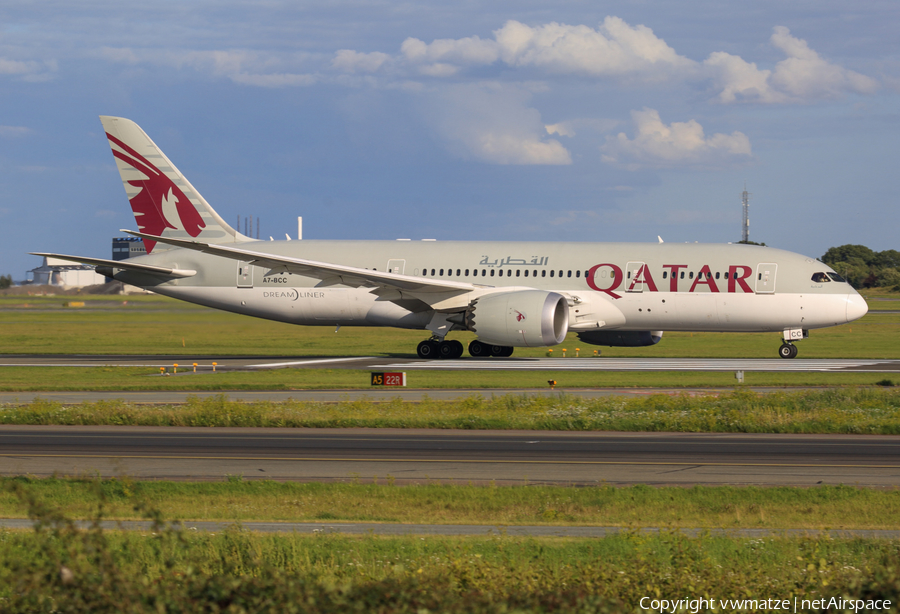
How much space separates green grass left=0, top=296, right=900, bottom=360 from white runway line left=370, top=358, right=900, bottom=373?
4.21 metres

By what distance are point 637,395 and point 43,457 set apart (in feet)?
53.2

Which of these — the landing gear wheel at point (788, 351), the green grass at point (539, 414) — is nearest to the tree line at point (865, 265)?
the landing gear wheel at point (788, 351)

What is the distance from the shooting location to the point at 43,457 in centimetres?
1744

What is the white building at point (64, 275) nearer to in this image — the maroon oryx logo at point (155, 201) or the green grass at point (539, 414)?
the maroon oryx logo at point (155, 201)

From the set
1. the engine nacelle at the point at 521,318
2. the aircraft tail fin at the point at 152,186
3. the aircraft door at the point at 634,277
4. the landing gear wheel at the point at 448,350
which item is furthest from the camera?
the aircraft tail fin at the point at 152,186

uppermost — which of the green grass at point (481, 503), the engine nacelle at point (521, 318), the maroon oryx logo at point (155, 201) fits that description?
the maroon oryx logo at point (155, 201)

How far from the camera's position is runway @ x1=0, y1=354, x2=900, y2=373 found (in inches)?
1395

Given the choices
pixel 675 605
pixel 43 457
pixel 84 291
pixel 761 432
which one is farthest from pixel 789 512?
pixel 84 291

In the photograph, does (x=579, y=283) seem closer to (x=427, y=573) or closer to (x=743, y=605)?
(x=427, y=573)

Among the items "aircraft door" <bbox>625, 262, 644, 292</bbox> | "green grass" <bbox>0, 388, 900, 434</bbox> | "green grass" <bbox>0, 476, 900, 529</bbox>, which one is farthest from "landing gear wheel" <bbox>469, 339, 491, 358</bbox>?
"green grass" <bbox>0, 476, 900, 529</bbox>

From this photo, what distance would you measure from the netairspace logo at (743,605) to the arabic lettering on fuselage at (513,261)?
3266 centimetres

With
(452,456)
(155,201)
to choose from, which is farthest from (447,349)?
(452,456)

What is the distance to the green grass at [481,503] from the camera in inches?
494

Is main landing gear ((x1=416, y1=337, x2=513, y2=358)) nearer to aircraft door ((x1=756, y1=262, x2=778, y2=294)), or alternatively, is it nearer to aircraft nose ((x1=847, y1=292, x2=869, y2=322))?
aircraft door ((x1=756, y1=262, x2=778, y2=294))
